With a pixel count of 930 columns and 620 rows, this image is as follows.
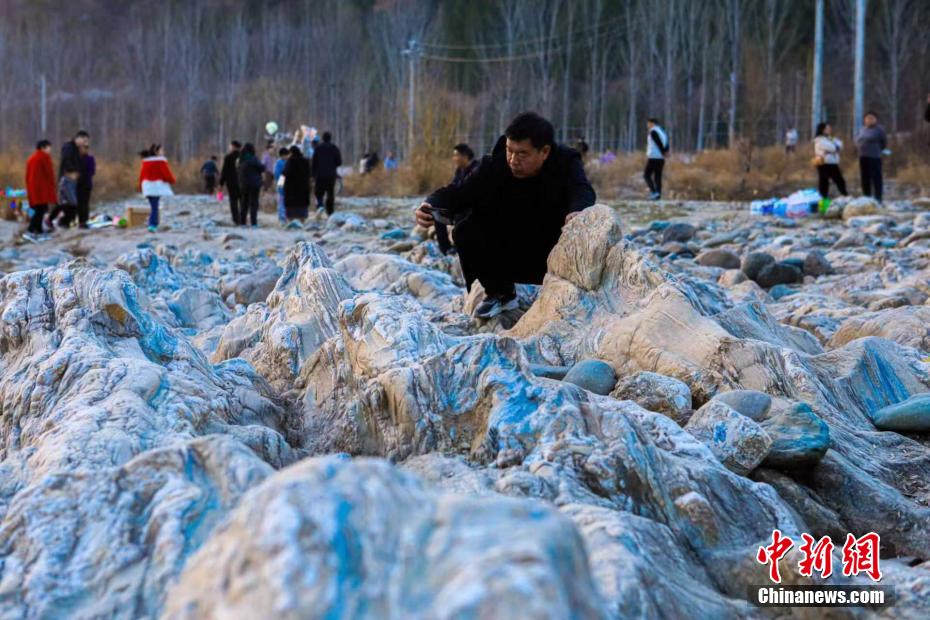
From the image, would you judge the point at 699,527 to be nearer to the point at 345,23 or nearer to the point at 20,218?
the point at 20,218

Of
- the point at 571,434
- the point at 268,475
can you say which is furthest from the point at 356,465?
the point at 571,434

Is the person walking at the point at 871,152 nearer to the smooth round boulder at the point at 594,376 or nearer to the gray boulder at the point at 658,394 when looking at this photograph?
the smooth round boulder at the point at 594,376

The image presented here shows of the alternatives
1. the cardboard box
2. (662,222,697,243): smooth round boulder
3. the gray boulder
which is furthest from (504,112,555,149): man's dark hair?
the cardboard box

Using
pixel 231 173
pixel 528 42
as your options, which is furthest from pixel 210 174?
pixel 528 42

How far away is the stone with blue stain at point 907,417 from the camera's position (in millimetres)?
3596

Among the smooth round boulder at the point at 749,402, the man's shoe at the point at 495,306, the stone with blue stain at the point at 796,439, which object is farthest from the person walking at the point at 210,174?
the stone with blue stain at the point at 796,439

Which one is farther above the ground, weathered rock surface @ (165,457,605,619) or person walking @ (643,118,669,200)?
person walking @ (643,118,669,200)

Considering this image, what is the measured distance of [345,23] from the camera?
59156mm

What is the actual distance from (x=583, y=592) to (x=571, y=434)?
48.5 inches

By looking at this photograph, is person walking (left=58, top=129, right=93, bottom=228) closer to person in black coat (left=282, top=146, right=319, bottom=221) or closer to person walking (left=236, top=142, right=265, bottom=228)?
person walking (left=236, top=142, right=265, bottom=228)

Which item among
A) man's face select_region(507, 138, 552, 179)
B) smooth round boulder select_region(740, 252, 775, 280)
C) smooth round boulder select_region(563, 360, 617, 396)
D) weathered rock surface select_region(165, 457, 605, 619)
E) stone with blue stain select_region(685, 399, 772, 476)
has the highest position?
man's face select_region(507, 138, 552, 179)

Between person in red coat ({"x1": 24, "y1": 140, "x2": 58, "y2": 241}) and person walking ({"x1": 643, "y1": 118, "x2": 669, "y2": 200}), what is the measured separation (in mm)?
8674

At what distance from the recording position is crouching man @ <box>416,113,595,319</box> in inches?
193

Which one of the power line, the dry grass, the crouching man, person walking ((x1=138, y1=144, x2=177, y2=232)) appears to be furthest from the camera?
the power line
